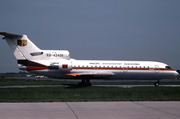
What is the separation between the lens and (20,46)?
28297 mm

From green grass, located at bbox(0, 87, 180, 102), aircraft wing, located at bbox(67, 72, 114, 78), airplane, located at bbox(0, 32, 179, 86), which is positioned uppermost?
airplane, located at bbox(0, 32, 179, 86)

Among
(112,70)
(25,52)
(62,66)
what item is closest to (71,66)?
(62,66)

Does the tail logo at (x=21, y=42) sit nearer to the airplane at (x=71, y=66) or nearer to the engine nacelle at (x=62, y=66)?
the airplane at (x=71, y=66)

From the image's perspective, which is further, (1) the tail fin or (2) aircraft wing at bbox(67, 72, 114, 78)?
(2) aircraft wing at bbox(67, 72, 114, 78)

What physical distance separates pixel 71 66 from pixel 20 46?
7.23 m

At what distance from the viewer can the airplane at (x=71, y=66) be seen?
28.2 meters

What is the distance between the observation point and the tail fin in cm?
2803

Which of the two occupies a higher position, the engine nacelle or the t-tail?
the t-tail

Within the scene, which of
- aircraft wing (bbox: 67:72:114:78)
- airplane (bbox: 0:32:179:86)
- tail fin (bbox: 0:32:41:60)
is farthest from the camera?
aircraft wing (bbox: 67:72:114:78)

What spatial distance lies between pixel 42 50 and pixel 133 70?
1315 cm

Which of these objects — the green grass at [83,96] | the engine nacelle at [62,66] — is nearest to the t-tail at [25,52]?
the engine nacelle at [62,66]

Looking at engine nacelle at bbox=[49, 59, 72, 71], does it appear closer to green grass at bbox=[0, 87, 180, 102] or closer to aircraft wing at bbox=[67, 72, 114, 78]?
aircraft wing at bbox=[67, 72, 114, 78]

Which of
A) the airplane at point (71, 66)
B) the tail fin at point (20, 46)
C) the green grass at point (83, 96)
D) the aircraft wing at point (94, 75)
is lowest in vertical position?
the green grass at point (83, 96)

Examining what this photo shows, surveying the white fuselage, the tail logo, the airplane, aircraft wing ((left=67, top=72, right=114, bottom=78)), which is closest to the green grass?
the airplane
